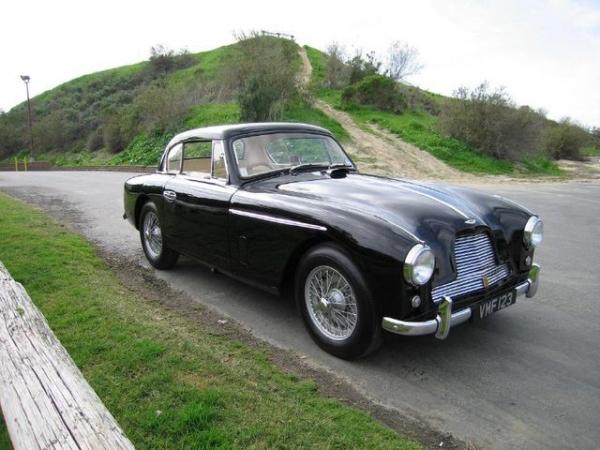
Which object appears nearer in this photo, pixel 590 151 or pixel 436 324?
pixel 436 324

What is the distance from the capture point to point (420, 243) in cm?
317

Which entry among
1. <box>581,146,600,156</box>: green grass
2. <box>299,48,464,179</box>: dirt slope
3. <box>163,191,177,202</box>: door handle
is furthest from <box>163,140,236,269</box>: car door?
<box>581,146,600,156</box>: green grass

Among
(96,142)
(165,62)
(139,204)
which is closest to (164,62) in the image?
(165,62)

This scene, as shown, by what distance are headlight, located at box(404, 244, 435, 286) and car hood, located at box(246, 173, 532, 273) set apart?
0.20 ft

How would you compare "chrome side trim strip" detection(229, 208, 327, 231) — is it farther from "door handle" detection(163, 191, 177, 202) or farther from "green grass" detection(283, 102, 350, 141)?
"green grass" detection(283, 102, 350, 141)

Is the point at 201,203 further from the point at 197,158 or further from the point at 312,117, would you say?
the point at 312,117

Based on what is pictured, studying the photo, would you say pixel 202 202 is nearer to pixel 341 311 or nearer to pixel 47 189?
pixel 341 311

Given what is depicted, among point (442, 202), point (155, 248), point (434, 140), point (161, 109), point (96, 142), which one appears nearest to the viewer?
point (442, 202)

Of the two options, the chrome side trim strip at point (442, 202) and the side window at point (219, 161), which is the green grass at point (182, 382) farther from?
the chrome side trim strip at point (442, 202)

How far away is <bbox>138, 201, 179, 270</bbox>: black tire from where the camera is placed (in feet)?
18.7

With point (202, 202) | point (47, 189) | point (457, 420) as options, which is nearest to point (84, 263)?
point (202, 202)

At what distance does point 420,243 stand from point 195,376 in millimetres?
1724

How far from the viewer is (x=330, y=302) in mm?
3551

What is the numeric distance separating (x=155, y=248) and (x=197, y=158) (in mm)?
1374
